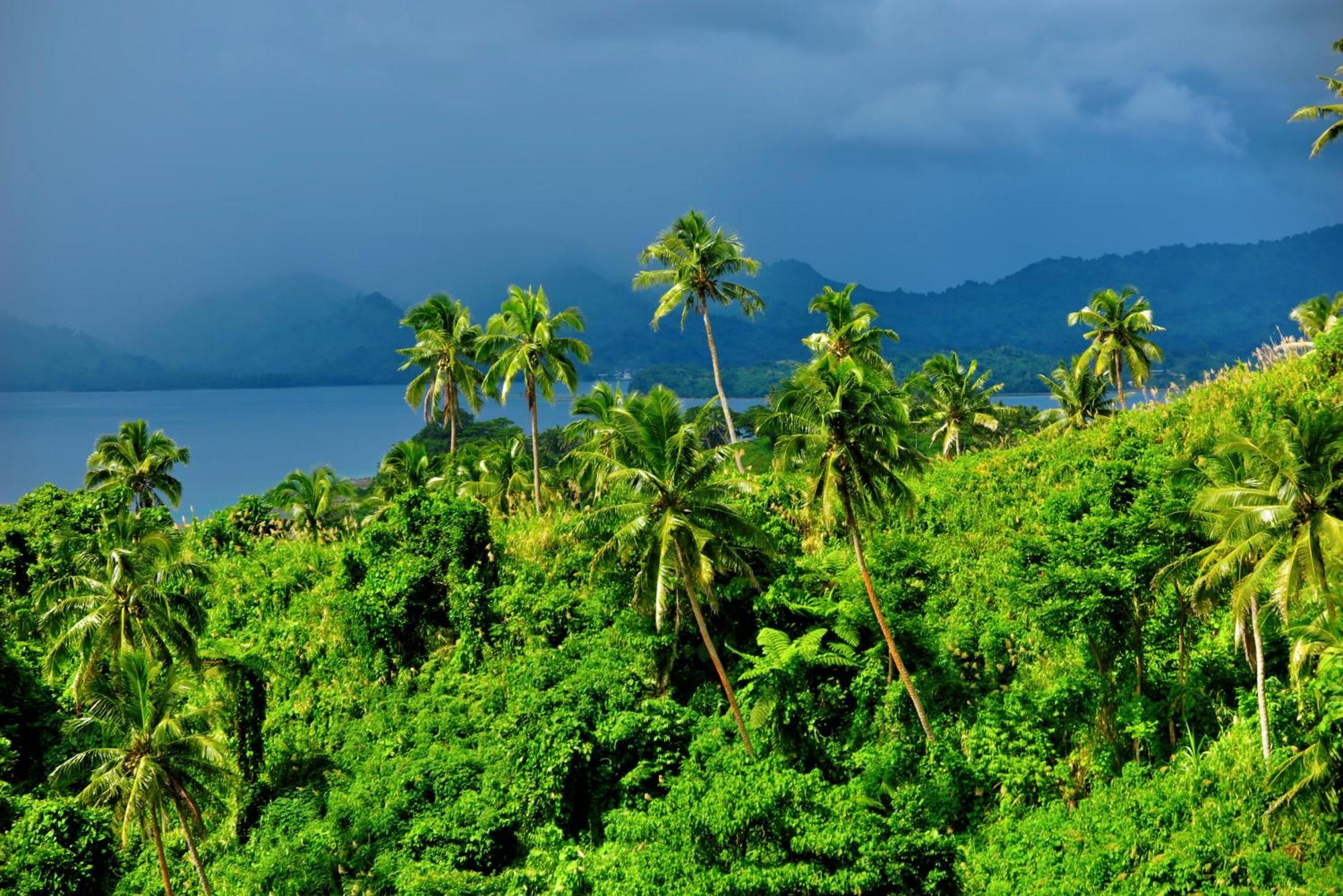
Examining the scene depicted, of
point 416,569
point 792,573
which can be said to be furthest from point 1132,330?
point 416,569

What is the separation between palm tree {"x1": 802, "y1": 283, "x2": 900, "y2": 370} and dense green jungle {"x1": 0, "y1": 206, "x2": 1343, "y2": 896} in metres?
0.25

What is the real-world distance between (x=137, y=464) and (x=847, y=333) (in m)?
42.8

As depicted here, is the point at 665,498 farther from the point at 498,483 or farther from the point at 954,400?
the point at 954,400

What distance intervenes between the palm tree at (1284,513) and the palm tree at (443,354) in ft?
119

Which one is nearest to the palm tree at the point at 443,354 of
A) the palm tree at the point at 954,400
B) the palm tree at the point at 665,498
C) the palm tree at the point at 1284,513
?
the palm tree at the point at 665,498

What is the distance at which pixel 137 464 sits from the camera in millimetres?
56188

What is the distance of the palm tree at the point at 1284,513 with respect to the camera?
18953 millimetres

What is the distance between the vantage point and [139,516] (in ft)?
137

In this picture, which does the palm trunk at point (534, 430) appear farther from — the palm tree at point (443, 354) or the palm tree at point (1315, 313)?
the palm tree at point (1315, 313)

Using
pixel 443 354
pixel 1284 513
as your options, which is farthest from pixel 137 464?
pixel 1284 513

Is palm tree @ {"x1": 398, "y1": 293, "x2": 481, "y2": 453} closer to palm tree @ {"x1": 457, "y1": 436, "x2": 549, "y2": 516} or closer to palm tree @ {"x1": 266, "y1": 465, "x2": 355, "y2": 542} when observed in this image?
palm tree @ {"x1": 457, "y1": 436, "x2": 549, "y2": 516}

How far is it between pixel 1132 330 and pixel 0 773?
5633 centimetres

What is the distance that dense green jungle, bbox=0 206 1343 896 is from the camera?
22438 mm

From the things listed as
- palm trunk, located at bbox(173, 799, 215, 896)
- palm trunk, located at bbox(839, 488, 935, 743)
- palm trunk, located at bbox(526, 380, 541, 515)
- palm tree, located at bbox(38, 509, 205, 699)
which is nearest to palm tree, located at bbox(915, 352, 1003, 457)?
palm trunk, located at bbox(526, 380, 541, 515)
